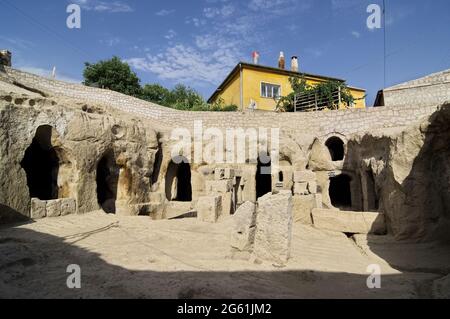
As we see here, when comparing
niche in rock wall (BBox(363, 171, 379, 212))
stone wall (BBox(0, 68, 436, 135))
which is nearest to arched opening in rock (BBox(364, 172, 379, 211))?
niche in rock wall (BBox(363, 171, 379, 212))

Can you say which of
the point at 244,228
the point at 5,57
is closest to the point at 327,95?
the point at 244,228

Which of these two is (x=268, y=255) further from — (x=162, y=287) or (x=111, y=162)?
(x=111, y=162)

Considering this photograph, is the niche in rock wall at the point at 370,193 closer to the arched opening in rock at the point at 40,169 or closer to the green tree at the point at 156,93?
the arched opening in rock at the point at 40,169

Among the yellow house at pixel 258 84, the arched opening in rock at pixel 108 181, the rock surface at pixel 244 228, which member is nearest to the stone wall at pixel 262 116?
the yellow house at pixel 258 84

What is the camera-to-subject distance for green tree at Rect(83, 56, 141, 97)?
82.4 ft

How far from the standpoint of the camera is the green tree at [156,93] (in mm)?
28484

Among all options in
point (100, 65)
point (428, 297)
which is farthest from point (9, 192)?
point (100, 65)

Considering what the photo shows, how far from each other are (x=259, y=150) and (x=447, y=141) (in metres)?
8.57

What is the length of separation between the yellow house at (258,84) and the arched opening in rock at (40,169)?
14391mm

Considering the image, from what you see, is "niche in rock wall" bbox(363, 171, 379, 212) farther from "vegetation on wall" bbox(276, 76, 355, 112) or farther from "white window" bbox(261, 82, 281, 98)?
"white window" bbox(261, 82, 281, 98)

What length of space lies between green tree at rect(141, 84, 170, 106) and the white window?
400 inches

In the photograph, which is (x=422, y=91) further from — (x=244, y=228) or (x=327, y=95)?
(x=244, y=228)
